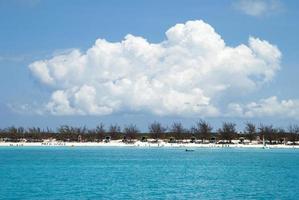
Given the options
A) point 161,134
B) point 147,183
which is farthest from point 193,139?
point 147,183

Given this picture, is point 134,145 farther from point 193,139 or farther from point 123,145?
point 193,139

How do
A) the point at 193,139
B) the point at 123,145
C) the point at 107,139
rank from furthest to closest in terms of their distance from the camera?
1. the point at 107,139
2. the point at 193,139
3. the point at 123,145

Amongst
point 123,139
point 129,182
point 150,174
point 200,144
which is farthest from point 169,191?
point 123,139

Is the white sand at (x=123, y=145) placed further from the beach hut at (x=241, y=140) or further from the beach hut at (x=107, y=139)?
the beach hut at (x=241, y=140)

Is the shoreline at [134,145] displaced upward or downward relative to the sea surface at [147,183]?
upward

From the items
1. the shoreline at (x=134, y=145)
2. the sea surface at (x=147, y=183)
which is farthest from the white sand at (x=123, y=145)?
the sea surface at (x=147, y=183)

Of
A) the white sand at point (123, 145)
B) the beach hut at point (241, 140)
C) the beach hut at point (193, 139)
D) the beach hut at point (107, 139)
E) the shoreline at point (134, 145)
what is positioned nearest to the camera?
the shoreline at point (134, 145)

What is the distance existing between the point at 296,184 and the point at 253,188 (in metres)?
6.47

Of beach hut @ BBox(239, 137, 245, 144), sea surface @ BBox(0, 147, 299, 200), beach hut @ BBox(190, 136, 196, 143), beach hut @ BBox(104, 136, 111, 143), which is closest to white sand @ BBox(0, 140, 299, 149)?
beach hut @ BBox(104, 136, 111, 143)

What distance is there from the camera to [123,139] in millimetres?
170125

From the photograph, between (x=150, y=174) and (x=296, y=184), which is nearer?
(x=296, y=184)

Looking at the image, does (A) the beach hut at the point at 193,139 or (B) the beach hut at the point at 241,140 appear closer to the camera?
(B) the beach hut at the point at 241,140

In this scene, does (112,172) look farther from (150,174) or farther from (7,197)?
(7,197)

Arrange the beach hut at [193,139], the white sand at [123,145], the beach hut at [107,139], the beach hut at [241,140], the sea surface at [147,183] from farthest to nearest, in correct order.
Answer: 1. the beach hut at [107,139]
2. the beach hut at [193,139]
3. the beach hut at [241,140]
4. the white sand at [123,145]
5. the sea surface at [147,183]
